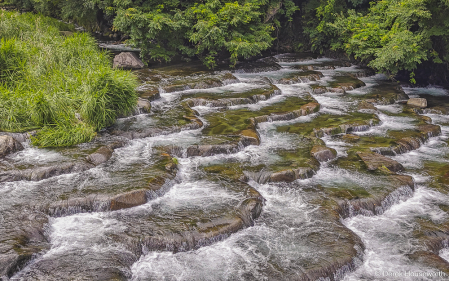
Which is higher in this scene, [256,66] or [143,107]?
[256,66]

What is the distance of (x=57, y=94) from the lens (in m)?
11.4

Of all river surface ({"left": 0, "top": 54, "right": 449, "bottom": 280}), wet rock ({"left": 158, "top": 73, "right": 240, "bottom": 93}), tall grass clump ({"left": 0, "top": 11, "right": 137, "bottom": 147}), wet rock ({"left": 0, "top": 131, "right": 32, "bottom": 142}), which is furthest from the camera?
wet rock ({"left": 158, "top": 73, "right": 240, "bottom": 93})

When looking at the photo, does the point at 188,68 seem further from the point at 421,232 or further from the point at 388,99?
the point at 421,232

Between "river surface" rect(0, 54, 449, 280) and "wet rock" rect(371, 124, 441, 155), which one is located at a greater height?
"wet rock" rect(371, 124, 441, 155)

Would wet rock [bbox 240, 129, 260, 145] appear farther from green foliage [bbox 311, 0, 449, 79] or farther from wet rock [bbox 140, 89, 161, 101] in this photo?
green foliage [bbox 311, 0, 449, 79]

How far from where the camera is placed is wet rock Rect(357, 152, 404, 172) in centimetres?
988

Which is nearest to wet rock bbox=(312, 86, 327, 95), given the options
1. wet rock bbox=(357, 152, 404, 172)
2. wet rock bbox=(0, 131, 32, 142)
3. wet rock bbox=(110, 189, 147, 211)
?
wet rock bbox=(357, 152, 404, 172)

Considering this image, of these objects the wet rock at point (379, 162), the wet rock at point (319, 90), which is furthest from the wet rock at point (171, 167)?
the wet rock at point (319, 90)

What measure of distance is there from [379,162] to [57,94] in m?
9.46

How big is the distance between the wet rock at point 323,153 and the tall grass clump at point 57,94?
233 inches

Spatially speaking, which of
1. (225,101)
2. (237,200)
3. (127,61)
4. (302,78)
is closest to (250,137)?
(237,200)

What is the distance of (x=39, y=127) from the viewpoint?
10.9 metres

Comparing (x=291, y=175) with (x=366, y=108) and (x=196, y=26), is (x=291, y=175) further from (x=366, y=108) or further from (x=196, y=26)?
(x=196, y=26)

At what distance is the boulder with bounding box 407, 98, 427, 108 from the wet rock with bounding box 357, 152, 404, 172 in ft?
19.9
